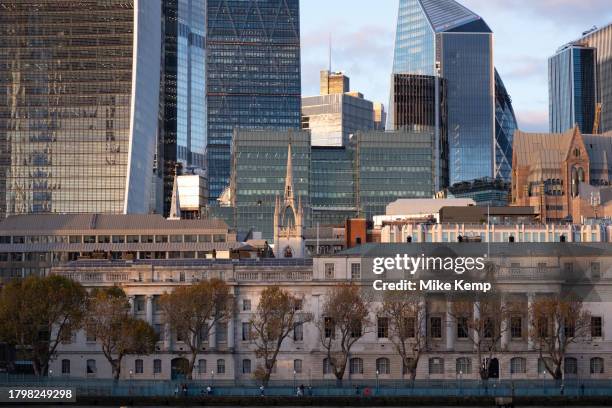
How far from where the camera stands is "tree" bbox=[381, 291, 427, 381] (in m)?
173

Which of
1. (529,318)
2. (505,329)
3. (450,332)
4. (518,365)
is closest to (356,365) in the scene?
(450,332)

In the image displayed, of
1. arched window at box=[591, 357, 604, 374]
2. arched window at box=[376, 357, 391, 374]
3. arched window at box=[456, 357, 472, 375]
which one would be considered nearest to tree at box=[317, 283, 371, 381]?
arched window at box=[376, 357, 391, 374]

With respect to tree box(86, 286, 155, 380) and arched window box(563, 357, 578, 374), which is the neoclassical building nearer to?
arched window box(563, 357, 578, 374)

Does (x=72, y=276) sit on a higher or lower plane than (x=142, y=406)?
higher

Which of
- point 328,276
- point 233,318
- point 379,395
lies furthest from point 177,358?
point 379,395

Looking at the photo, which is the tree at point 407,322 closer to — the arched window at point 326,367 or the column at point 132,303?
the arched window at point 326,367

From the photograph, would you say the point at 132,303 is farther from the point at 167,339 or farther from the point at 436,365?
the point at 436,365

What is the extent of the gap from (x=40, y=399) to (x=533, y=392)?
167ft

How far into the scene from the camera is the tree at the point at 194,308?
6777 inches

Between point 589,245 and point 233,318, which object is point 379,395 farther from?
point 589,245

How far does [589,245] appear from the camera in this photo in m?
187

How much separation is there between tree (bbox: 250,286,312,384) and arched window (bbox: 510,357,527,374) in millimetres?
25020

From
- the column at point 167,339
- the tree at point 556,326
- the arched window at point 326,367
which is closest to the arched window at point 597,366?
the tree at point 556,326

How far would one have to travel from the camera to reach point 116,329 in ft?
555
